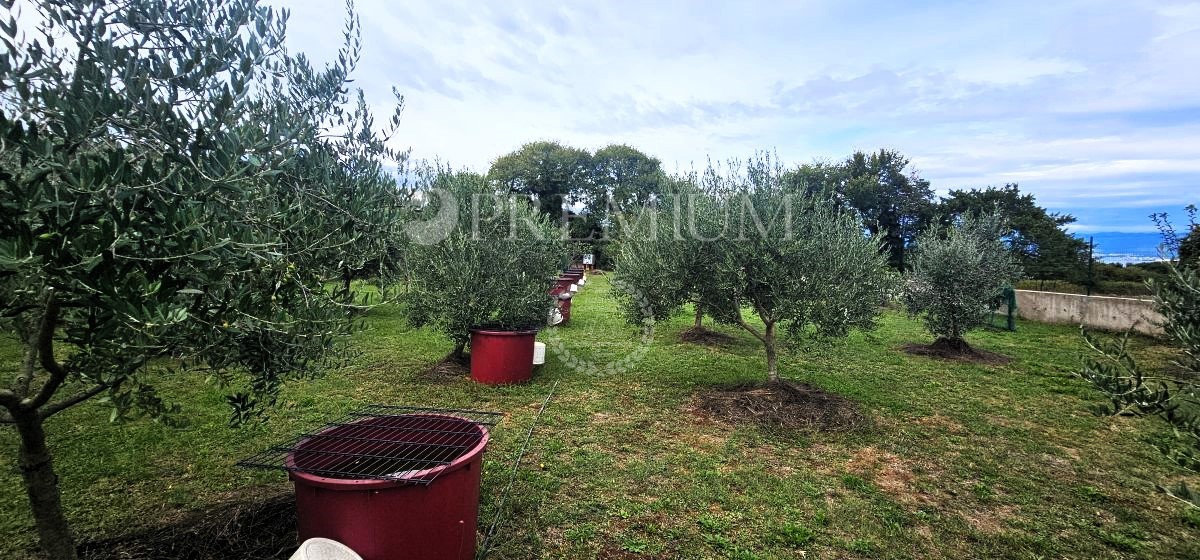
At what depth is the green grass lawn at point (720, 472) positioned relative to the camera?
178 inches

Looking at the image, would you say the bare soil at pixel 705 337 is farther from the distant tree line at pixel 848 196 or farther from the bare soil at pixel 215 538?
the bare soil at pixel 215 538

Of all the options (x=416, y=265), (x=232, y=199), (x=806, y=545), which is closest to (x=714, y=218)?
(x=806, y=545)

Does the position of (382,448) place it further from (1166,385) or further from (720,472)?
(1166,385)

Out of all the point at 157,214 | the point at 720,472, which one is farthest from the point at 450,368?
the point at 157,214

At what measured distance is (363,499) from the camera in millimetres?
3072

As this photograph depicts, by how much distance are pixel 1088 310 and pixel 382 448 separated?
2108 cm

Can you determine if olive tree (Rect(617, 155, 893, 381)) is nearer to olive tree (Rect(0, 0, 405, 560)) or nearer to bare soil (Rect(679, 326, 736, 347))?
bare soil (Rect(679, 326, 736, 347))

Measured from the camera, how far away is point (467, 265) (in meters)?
9.16

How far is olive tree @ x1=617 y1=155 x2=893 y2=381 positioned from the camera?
7547mm

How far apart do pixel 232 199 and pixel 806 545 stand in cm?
479

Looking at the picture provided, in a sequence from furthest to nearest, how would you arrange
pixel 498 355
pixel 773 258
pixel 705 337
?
pixel 705 337 → pixel 498 355 → pixel 773 258

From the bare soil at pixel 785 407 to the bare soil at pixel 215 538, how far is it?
5.47 metres
